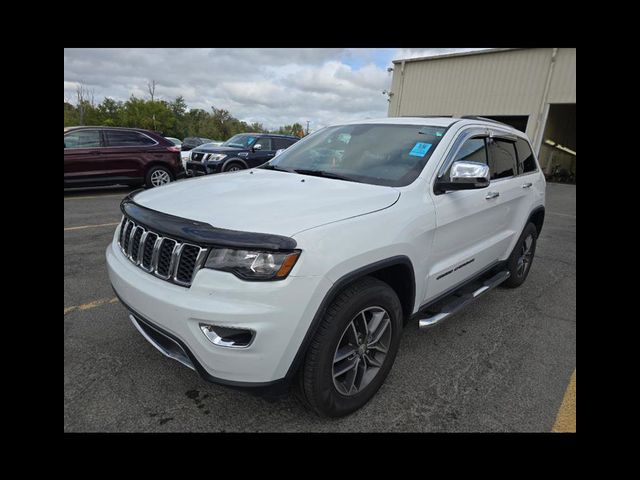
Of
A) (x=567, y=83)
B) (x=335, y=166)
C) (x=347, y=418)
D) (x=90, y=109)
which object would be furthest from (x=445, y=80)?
(x=90, y=109)

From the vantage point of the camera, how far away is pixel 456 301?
3035 mm

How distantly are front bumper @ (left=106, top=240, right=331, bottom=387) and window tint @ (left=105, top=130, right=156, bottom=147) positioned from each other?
8862 millimetres

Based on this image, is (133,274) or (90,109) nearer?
(133,274)

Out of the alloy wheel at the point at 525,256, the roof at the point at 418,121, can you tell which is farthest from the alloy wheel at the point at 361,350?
the alloy wheel at the point at 525,256

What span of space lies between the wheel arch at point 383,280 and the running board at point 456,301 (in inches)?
8.4

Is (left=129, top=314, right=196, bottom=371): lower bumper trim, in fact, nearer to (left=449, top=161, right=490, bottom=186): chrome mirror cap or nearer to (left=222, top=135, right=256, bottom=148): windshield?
(left=449, top=161, right=490, bottom=186): chrome mirror cap

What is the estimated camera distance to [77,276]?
411cm

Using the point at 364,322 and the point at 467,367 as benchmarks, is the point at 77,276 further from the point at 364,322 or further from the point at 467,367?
the point at 467,367

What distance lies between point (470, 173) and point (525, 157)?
2281 millimetres

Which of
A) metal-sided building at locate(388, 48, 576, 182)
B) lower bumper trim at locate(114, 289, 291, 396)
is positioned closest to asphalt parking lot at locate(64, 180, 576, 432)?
lower bumper trim at locate(114, 289, 291, 396)

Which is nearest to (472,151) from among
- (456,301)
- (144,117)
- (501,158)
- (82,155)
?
(501,158)

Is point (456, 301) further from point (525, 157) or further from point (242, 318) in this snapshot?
point (525, 157)
